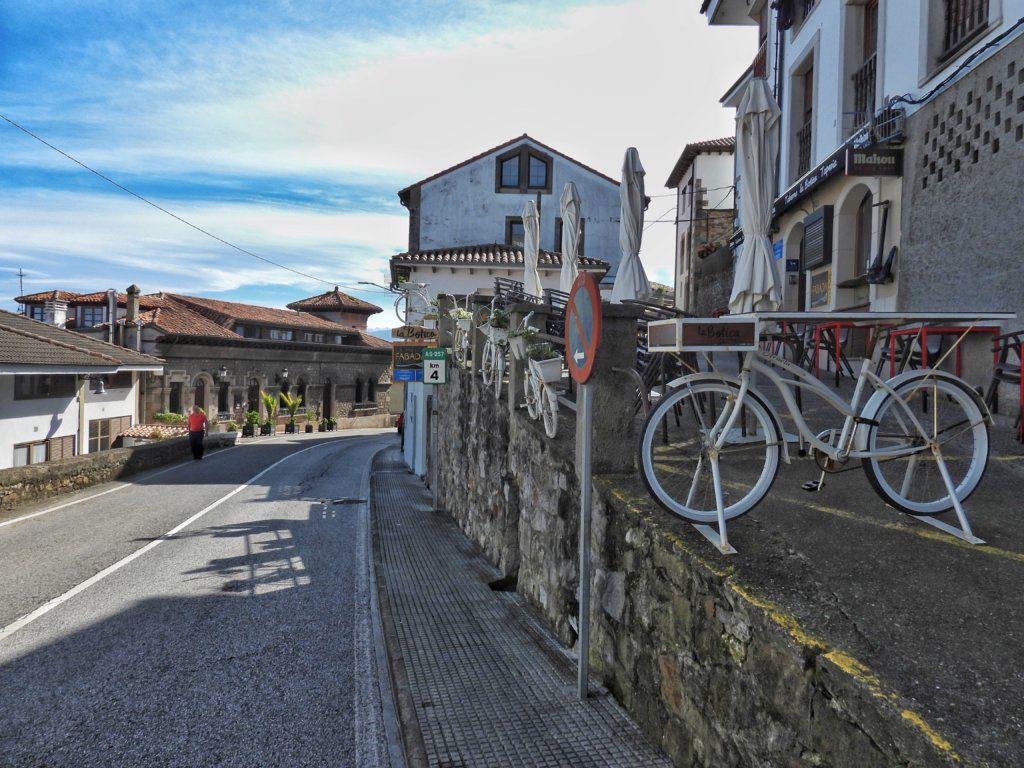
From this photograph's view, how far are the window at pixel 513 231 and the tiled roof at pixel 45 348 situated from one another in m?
16.3

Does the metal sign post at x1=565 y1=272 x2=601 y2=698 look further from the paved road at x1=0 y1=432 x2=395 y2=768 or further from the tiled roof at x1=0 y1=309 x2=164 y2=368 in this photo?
the tiled roof at x1=0 y1=309 x2=164 y2=368

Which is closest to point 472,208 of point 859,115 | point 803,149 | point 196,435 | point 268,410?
point 196,435

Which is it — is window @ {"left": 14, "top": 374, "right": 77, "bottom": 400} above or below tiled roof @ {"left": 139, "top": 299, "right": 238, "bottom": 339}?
below

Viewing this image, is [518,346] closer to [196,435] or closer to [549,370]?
[549,370]

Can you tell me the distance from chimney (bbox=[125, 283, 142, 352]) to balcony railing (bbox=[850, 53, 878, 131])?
34.2 meters

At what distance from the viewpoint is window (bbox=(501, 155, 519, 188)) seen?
103ft

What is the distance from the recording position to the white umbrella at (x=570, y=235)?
11602mm

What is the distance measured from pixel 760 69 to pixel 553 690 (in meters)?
19.0

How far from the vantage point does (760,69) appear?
62.0ft

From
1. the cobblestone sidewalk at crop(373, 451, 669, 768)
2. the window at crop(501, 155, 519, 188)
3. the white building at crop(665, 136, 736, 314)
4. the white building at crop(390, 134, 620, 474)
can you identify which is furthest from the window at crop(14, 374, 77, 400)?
the white building at crop(665, 136, 736, 314)

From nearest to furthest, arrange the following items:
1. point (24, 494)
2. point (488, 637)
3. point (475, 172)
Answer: point (488, 637) < point (24, 494) < point (475, 172)

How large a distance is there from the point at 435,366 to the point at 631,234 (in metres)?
4.62

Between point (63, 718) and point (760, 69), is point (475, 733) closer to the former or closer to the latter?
point (63, 718)

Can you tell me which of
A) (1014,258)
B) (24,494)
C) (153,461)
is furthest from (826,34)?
(153,461)
